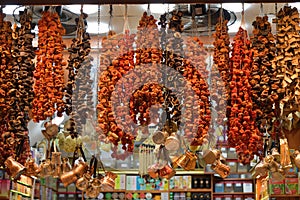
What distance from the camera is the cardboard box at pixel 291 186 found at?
396 centimetres

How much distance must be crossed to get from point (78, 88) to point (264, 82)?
0.91 meters

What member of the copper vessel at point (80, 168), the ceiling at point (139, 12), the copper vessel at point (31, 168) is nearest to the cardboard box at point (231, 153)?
the ceiling at point (139, 12)

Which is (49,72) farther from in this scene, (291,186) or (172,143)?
(291,186)

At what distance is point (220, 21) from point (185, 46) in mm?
265

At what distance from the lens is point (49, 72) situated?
253 centimetres

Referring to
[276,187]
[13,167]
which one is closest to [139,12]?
[13,167]

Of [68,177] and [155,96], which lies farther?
[68,177]

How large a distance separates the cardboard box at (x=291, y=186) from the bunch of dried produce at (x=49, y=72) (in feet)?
7.21

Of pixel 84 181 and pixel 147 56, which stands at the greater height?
pixel 147 56

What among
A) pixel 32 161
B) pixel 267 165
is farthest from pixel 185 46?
pixel 32 161

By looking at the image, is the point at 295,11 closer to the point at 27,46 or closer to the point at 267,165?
the point at 267,165

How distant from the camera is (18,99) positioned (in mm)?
2527

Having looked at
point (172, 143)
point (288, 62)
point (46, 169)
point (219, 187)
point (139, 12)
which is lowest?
point (219, 187)

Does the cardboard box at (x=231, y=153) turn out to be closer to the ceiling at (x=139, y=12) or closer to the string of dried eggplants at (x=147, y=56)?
the ceiling at (x=139, y=12)
